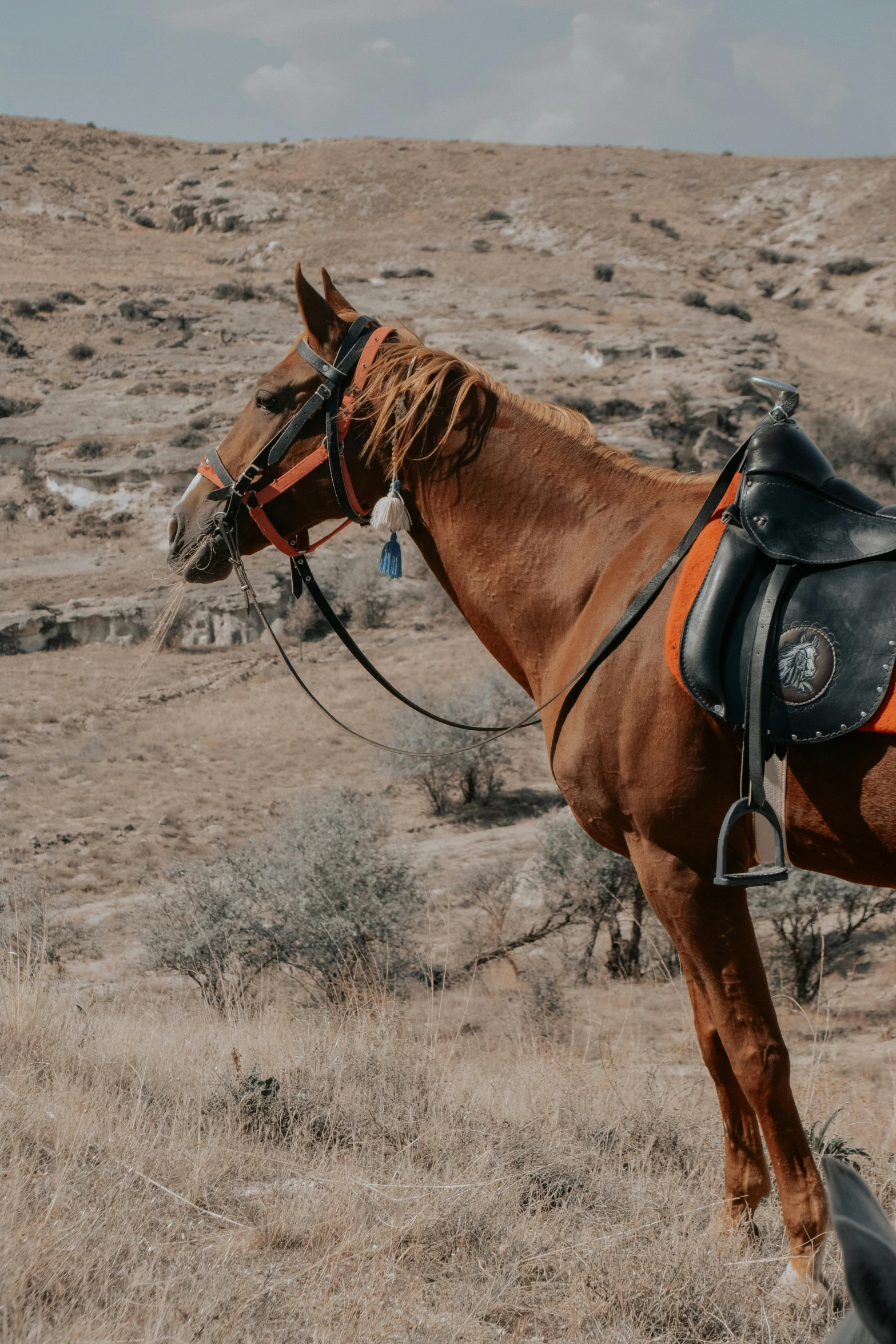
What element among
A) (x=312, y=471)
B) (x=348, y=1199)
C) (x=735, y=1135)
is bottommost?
(x=348, y=1199)

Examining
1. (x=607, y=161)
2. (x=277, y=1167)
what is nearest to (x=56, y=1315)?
(x=277, y=1167)

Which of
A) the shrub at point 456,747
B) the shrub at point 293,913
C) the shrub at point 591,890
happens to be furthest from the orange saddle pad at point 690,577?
the shrub at point 456,747

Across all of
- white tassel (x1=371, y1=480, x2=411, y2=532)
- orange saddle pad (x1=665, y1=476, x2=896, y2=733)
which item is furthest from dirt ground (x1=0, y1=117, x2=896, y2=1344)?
orange saddle pad (x1=665, y1=476, x2=896, y2=733)

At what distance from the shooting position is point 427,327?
3784 cm

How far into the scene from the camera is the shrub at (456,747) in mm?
14719

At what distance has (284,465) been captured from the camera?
10.8 feet

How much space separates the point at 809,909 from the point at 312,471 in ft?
26.2

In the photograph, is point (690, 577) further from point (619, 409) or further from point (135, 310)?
point (135, 310)

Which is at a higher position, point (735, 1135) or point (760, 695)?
point (760, 695)

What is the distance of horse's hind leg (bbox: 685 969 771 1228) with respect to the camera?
296 centimetres

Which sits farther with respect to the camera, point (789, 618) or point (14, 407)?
point (14, 407)

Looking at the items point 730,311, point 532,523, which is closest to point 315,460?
point 532,523

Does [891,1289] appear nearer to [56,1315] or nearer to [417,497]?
[56,1315]

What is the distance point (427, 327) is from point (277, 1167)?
125 feet
